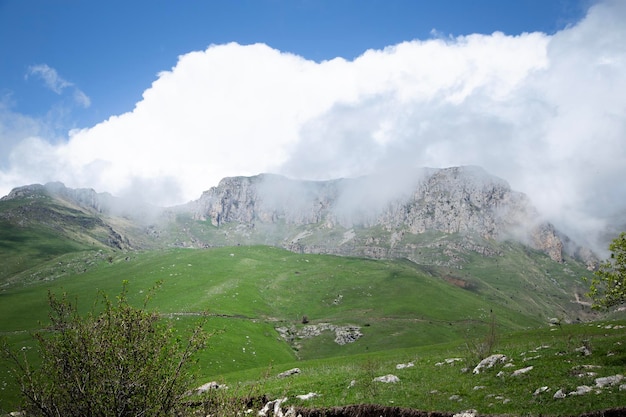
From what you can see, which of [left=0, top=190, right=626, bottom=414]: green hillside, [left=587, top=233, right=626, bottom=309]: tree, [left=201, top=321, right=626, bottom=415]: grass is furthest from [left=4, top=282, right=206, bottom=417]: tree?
[left=587, top=233, right=626, bottom=309]: tree

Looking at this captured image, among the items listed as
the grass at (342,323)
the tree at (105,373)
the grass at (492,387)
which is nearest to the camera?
the tree at (105,373)

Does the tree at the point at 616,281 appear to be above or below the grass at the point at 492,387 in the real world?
above

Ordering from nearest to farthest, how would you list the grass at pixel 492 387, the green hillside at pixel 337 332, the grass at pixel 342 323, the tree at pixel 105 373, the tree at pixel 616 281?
the tree at pixel 105 373
the grass at pixel 492 387
the tree at pixel 616 281
the grass at pixel 342 323
the green hillside at pixel 337 332

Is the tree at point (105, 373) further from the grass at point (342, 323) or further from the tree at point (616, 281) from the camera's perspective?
the tree at point (616, 281)

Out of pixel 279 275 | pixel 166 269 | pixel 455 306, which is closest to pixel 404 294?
pixel 455 306

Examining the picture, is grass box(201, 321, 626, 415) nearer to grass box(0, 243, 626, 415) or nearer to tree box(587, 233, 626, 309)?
grass box(0, 243, 626, 415)

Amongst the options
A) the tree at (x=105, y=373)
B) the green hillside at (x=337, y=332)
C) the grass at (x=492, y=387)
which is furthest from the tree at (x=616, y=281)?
the tree at (x=105, y=373)

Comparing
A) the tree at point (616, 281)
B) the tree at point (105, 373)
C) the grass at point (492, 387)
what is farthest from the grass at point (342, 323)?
the tree at point (616, 281)

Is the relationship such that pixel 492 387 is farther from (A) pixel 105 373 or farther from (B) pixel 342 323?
(B) pixel 342 323

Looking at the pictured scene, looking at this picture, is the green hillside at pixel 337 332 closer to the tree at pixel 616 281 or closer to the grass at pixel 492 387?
the grass at pixel 492 387

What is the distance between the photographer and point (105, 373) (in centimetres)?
1231

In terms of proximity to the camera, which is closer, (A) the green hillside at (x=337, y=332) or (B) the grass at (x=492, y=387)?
(B) the grass at (x=492, y=387)

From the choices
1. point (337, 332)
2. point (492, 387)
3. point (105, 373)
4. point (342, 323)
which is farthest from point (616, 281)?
point (342, 323)

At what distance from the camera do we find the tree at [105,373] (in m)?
12.2
